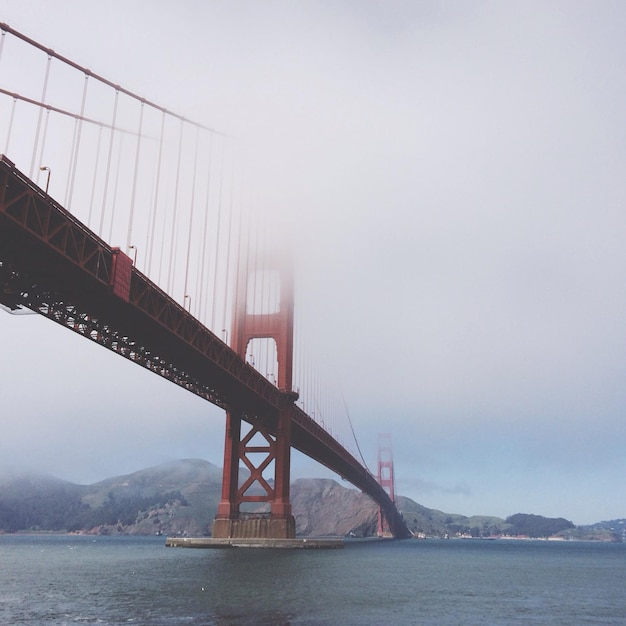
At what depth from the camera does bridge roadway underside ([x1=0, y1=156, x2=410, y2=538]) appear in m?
21.5

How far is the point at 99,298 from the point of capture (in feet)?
89.0

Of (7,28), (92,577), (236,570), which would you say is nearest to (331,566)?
(236,570)

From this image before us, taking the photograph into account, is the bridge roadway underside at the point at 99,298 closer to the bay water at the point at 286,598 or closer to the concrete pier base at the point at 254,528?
the concrete pier base at the point at 254,528

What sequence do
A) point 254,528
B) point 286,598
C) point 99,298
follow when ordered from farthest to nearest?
point 254,528
point 99,298
point 286,598

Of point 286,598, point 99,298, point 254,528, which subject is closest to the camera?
point 286,598

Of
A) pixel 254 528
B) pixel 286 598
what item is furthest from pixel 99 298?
pixel 254 528

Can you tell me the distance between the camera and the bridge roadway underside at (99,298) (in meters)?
21.5

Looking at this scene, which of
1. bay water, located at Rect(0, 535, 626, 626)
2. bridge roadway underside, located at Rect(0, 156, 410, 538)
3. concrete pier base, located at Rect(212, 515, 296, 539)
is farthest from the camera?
concrete pier base, located at Rect(212, 515, 296, 539)

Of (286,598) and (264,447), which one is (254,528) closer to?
(264,447)

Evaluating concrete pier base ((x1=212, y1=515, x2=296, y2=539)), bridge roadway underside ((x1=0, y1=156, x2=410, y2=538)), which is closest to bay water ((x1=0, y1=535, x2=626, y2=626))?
bridge roadway underside ((x1=0, y1=156, x2=410, y2=538))

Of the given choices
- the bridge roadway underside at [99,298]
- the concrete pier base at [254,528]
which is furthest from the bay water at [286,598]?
the concrete pier base at [254,528]

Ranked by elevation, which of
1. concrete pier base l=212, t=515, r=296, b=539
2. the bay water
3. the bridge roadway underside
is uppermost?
the bridge roadway underside

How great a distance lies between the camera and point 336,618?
1855cm

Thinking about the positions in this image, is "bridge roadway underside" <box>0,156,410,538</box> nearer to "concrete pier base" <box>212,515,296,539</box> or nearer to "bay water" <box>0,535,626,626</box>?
"concrete pier base" <box>212,515,296,539</box>
